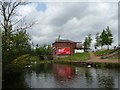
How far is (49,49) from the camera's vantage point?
115 metres

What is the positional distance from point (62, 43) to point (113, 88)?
76.3m

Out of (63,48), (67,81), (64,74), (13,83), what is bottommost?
(64,74)

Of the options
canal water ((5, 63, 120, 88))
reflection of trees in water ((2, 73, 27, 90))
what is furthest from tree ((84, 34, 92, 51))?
reflection of trees in water ((2, 73, 27, 90))

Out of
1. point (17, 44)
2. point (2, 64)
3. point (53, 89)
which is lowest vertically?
point (53, 89)

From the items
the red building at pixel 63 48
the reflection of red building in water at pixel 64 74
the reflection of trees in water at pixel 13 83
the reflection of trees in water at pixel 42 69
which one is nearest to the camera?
the reflection of trees in water at pixel 13 83

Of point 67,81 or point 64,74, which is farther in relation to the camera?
point 64,74

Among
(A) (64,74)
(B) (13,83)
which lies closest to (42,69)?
(A) (64,74)

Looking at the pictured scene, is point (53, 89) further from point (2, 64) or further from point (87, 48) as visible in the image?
point (87, 48)

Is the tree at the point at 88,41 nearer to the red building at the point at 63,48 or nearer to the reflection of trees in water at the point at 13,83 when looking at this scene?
the red building at the point at 63,48

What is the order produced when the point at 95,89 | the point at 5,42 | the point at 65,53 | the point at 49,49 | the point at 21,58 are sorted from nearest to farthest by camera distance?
1. the point at 95,89
2. the point at 5,42
3. the point at 21,58
4. the point at 65,53
5. the point at 49,49

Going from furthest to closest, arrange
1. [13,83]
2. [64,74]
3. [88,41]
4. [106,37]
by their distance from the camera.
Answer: [88,41] → [106,37] → [64,74] → [13,83]

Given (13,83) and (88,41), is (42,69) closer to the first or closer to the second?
(13,83)

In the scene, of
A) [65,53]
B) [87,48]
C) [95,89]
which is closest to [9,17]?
[95,89]

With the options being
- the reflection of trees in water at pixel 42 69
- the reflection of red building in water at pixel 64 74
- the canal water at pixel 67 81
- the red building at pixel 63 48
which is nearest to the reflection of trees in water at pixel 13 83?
the canal water at pixel 67 81
